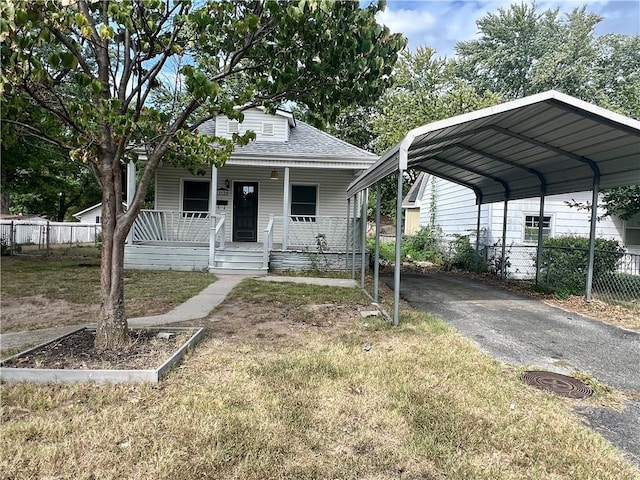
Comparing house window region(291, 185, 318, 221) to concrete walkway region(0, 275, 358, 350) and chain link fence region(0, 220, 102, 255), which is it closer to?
concrete walkway region(0, 275, 358, 350)

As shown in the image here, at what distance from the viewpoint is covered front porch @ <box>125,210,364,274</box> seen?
1059 centimetres

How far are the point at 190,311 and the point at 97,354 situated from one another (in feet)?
7.24

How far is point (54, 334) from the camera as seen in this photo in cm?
472

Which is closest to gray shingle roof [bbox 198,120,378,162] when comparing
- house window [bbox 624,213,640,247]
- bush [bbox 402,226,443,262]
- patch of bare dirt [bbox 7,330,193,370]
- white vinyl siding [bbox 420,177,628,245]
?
white vinyl siding [bbox 420,177,628,245]

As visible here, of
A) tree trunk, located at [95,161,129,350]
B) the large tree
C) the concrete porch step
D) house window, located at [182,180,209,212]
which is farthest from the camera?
house window, located at [182,180,209,212]

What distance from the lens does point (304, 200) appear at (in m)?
13.4

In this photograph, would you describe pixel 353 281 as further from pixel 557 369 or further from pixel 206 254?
pixel 557 369

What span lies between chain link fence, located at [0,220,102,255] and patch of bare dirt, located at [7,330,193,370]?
37.4 feet

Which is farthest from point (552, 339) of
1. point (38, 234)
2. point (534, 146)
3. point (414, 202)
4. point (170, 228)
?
point (38, 234)

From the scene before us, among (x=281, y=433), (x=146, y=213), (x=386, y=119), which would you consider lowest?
(x=281, y=433)

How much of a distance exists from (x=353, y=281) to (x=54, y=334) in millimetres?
6093

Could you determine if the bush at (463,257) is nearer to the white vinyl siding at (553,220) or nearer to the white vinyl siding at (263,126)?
the white vinyl siding at (553,220)

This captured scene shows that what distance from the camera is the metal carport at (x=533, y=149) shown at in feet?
19.2

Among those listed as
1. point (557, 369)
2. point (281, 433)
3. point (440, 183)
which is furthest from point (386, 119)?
point (281, 433)
